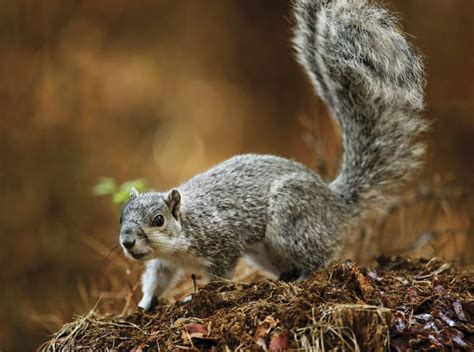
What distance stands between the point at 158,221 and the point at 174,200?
162 mm

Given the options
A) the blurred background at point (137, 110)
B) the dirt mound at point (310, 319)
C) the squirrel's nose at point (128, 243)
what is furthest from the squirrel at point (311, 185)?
the blurred background at point (137, 110)

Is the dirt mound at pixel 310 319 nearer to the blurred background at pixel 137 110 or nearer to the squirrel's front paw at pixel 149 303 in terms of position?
the squirrel's front paw at pixel 149 303

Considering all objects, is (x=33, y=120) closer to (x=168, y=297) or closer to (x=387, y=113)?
(x=168, y=297)

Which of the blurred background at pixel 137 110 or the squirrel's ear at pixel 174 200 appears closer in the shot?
the squirrel's ear at pixel 174 200

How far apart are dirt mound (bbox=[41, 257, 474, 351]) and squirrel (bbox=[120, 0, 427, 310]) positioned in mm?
353

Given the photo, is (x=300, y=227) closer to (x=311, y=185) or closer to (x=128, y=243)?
(x=311, y=185)

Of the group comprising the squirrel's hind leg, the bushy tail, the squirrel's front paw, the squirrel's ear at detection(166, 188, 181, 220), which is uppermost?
the bushy tail

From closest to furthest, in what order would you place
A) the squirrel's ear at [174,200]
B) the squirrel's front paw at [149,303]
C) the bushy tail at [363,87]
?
the bushy tail at [363,87] → the squirrel's ear at [174,200] → the squirrel's front paw at [149,303]

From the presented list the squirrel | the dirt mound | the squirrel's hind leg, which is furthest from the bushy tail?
the dirt mound

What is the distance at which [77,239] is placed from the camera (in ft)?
20.8

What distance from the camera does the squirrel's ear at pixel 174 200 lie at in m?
3.33

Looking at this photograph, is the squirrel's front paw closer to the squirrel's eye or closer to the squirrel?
the squirrel

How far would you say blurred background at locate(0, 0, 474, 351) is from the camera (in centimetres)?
625

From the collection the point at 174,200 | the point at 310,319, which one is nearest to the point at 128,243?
the point at 174,200
